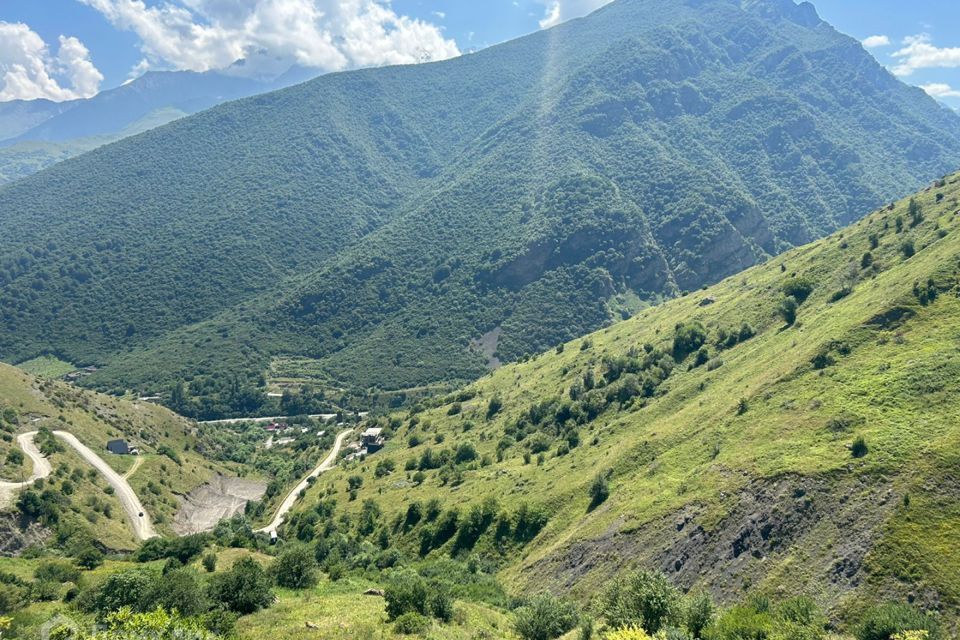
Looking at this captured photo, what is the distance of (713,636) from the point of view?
93.1ft

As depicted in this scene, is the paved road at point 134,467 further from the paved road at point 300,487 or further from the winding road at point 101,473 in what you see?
the paved road at point 300,487

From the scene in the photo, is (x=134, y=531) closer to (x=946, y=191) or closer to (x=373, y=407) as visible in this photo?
(x=373, y=407)

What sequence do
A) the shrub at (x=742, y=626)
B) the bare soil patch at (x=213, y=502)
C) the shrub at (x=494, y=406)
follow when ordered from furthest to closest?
1. the shrub at (x=494, y=406)
2. the bare soil patch at (x=213, y=502)
3. the shrub at (x=742, y=626)

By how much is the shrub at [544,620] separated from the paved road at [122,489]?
66865 mm

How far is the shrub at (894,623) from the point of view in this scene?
1051 inches

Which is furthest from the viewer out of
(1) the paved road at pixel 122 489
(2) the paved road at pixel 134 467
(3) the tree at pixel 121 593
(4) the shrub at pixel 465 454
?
(2) the paved road at pixel 134 467

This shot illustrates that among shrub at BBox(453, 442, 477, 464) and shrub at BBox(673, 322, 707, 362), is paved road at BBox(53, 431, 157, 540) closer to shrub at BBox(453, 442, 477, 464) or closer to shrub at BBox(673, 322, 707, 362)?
shrub at BBox(453, 442, 477, 464)

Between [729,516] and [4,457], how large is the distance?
9306cm

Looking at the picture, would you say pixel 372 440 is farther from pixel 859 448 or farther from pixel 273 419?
pixel 859 448

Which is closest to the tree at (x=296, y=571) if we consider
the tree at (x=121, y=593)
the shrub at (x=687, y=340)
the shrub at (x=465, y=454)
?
the tree at (x=121, y=593)

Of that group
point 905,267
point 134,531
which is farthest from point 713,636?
point 134,531

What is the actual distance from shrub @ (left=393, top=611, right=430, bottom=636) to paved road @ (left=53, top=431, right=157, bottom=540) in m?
66.1

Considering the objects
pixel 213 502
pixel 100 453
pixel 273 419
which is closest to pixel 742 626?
pixel 213 502

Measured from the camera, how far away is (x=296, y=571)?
39062mm
